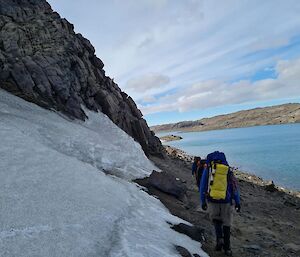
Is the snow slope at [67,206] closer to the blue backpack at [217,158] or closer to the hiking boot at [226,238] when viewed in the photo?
the hiking boot at [226,238]

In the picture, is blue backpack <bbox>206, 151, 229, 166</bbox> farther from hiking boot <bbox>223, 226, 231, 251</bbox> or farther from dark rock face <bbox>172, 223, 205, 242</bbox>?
dark rock face <bbox>172, 223, 205, 242</bbox>

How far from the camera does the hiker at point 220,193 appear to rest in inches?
458

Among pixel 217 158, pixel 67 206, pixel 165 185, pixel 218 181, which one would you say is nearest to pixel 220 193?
pixel 218 181

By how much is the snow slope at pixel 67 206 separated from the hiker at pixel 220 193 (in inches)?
37.5

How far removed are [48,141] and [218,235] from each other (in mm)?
9074

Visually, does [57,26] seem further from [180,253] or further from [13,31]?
[180,253]

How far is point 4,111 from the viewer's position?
770 inches

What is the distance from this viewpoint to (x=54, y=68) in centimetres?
2809

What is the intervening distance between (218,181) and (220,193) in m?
0.37

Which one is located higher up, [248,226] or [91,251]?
[91,251]

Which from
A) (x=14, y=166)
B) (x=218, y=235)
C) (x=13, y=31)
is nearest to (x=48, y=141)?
(x=14, y=166)

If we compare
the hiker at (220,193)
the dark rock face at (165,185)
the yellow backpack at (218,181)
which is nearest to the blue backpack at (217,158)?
the hiker at (220,193)

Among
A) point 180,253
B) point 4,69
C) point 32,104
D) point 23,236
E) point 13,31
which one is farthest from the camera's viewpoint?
point 13,31

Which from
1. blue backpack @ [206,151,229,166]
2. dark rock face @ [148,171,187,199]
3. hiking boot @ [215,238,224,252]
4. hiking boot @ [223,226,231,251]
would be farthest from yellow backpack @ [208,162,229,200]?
dark rock face @ [148,171,187,199]
